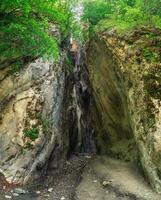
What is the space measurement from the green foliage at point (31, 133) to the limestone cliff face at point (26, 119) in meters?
0.07

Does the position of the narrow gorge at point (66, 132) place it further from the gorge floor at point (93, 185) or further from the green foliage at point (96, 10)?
the green foliage at point (96, 10)

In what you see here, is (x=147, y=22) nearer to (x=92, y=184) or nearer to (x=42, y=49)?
(x=42, y=49)

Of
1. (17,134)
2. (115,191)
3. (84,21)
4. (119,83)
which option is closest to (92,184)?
(115,191)

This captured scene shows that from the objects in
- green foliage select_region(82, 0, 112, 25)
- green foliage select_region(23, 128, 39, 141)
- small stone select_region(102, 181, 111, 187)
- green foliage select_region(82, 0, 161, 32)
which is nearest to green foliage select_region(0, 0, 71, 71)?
green foliage select_region(23, 128, 39, 141)

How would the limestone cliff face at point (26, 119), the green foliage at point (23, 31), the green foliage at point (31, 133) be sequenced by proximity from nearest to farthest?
the green foliage at point (23, 31) < the limestone cliff face at point (26, 119) < the green foliage at point (31, 133)

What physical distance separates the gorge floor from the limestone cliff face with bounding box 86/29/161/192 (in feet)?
2.64

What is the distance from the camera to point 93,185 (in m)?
18.1

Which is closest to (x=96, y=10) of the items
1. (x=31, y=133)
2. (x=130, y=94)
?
(x=130, y=94)

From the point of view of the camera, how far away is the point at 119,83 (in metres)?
21.2

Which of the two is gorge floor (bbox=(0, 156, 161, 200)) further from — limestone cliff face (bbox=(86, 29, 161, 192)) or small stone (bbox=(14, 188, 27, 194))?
limestone cliff face (bbox=(86, 29, 161, 192))

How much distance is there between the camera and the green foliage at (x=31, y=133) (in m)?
17.8

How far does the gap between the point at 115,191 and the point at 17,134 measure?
5.06 m

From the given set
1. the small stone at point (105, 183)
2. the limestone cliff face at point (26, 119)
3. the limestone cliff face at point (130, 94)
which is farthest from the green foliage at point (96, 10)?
the small stone at point (105, 183)

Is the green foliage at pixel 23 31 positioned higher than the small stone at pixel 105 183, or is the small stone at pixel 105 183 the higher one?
the green foliage at pixel 23 31
